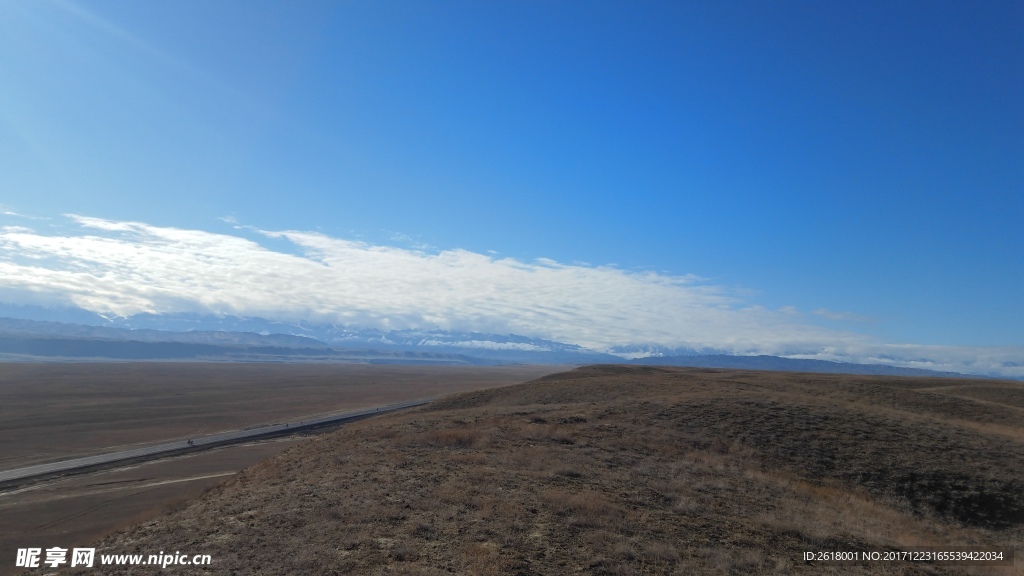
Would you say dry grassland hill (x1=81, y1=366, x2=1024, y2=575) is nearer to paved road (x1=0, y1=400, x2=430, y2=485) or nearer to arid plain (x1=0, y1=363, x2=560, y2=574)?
arid plain (x1=0, y1=363, x2=560, y2=574)

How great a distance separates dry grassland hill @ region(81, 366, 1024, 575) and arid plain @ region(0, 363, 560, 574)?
698 centimetres

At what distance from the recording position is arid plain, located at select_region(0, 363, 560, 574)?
22750 millimetres

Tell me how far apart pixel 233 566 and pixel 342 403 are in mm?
80003

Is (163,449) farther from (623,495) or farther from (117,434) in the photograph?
(623,495)

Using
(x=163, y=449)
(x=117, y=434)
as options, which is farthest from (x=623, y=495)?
(x=117, y=434)

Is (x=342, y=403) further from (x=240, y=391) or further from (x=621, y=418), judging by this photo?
(x=621, y=418)

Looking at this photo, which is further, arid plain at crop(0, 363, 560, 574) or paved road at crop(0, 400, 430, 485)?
paved road at crop(0, 400, 430, 485)

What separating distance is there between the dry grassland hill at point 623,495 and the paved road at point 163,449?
21.5 m

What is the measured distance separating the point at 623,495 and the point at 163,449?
39778mm

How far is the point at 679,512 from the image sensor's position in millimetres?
14445

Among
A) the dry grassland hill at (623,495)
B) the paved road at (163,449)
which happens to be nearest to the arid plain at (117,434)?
the paved road at (163,449)

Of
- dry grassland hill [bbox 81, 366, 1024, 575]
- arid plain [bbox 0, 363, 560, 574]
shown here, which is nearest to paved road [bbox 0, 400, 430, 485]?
arid plain [bbox 0, 363, 560, 574]

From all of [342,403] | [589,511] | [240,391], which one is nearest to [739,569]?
[589,511]

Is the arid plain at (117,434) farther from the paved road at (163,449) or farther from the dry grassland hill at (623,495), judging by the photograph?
the dry grassland hill at (623,495)
